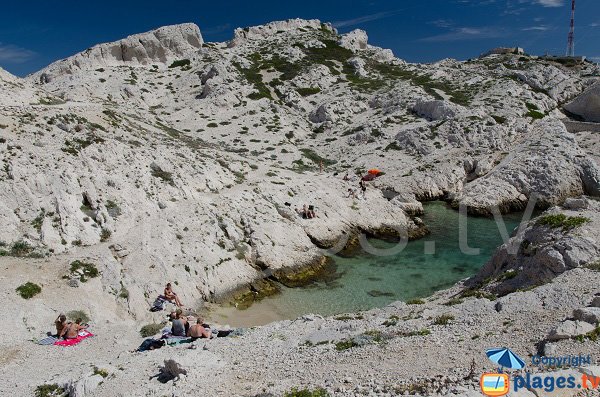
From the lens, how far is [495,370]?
424 inches

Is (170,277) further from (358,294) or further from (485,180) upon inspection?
(485,180)

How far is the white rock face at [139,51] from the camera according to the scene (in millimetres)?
81769

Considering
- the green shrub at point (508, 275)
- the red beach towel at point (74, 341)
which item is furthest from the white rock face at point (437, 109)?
the red beach towel at point (74, 341)

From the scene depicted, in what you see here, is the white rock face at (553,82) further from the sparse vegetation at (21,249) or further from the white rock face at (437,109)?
the sparse vegetation at (21,249)

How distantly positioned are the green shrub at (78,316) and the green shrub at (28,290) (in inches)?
79.2

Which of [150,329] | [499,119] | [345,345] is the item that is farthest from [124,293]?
[499,119]

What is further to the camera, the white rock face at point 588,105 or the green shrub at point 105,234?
the white rock face at point 588,105

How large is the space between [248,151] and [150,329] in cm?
4119

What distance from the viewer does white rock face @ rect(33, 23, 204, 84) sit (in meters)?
81.8

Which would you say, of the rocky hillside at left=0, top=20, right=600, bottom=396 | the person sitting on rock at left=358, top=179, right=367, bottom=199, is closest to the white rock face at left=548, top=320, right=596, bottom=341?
the rocky hillside at left=0, top=20, right=600, bottom=396

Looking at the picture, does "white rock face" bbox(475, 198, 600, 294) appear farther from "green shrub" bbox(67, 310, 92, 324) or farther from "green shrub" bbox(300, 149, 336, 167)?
"green shrub" bbox(300, 149, 336, 167)

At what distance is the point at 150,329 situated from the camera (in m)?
19.7

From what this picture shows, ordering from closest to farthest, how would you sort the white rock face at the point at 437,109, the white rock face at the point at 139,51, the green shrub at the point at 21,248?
1. the green shrub at the point at 21,248
2. the white rock face at the point at 437,109
3. the white rock face at the point at 139,51

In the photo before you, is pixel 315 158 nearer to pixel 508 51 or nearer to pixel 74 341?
pixel 74 341
